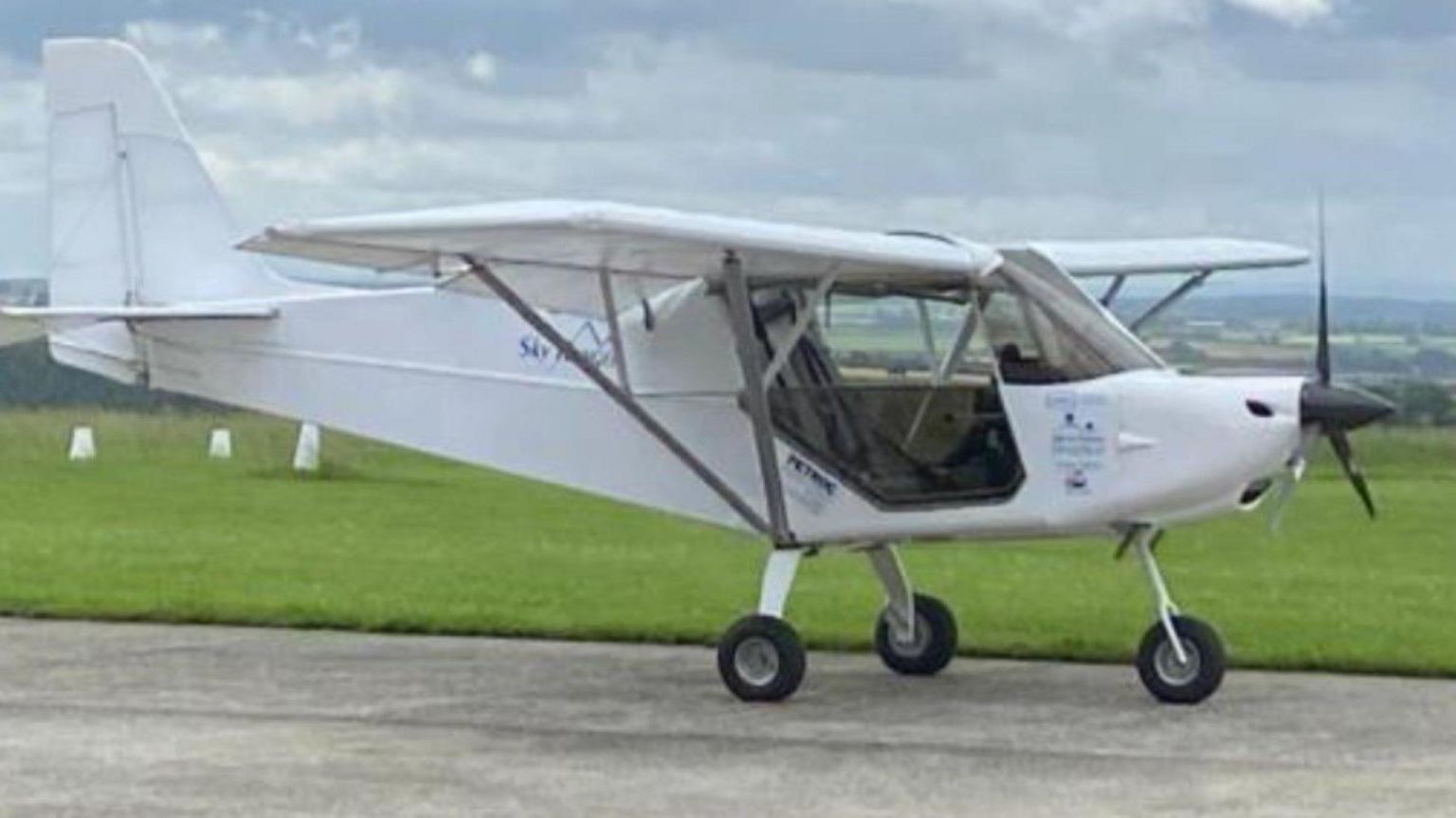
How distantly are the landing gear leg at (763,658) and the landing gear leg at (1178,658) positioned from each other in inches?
64.7

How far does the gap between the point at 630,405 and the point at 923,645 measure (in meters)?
2.08

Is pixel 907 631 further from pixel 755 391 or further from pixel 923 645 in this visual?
pixel 755 391

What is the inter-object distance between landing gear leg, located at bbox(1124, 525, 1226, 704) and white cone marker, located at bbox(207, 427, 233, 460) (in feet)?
77.3

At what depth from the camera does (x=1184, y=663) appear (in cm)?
1405

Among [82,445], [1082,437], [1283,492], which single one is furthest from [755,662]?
[82,445]

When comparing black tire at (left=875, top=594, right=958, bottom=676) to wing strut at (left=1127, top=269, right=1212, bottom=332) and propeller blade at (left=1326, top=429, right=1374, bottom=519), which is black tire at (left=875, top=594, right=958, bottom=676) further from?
propeller blade at (left=1326, top=429, right=1374, bottom=519)

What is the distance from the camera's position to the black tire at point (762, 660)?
1409 cm

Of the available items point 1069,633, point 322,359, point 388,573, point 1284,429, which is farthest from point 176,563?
point 1284,429

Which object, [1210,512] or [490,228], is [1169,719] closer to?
[1210,512]

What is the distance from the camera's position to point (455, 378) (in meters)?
15.8

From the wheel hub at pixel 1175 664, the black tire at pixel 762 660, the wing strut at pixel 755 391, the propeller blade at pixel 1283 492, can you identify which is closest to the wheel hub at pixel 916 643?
the wing strut at pixel 755 391

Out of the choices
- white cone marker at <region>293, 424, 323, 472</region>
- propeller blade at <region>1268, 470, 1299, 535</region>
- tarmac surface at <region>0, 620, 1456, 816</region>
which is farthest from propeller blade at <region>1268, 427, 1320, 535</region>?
white cone marker at <region>293, 424, 323, 472</region>

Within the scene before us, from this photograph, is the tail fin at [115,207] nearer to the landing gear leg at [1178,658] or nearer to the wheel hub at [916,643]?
the wheel hub at [916,643]

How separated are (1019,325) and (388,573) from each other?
726 cm
